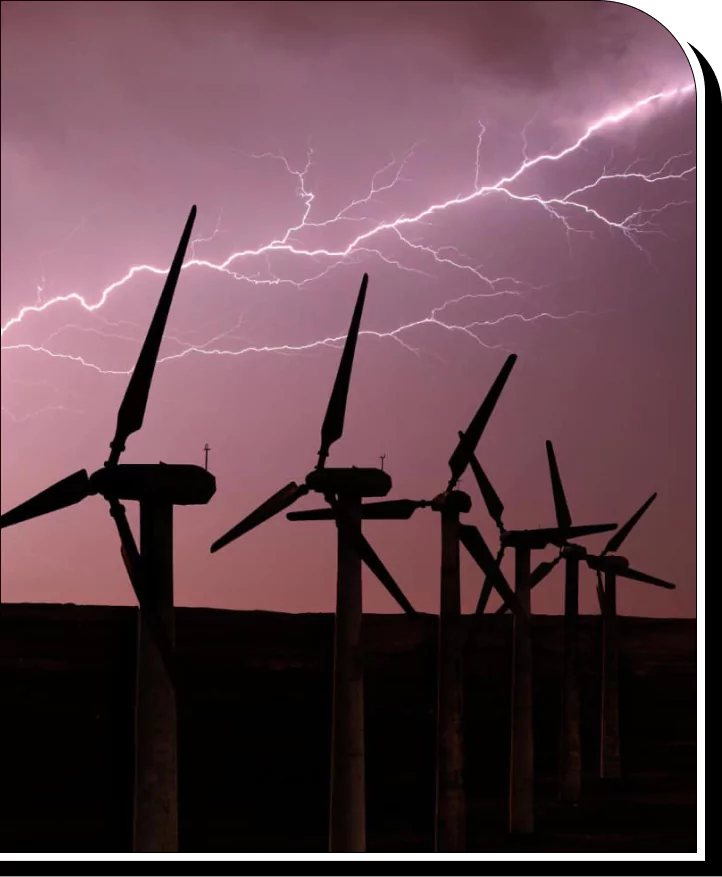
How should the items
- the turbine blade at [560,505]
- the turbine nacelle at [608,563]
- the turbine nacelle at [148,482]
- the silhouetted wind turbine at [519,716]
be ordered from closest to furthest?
the turbine nacelle at [148,482]
the silhouetted wind turbine at [519,716]
the turbine blade at [560,505]
the turbine nacelle at [608,563]

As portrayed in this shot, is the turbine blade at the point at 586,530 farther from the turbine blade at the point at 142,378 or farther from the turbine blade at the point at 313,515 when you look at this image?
the turbine blade at the point at 142,378

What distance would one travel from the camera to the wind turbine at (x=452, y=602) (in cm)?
2864

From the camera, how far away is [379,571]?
971 inches

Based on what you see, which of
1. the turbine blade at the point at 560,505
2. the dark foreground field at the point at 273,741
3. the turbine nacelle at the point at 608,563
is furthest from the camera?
the turbine nacelle at the point at 608,563

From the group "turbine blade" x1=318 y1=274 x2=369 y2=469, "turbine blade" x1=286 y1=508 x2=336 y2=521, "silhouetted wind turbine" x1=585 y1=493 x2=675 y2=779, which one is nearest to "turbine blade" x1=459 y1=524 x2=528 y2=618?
"turbine blade" x1=286 y1=508 x2=336 y2=521

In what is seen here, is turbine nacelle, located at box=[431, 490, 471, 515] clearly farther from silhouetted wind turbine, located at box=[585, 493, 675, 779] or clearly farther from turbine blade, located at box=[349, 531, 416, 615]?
silhouetted wind turbine, located at box=[585, 493, 675, 779]

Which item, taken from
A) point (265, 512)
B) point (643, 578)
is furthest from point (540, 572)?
point (265, 512)

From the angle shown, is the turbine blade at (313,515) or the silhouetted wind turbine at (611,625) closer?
the turbine blade at (313,515)

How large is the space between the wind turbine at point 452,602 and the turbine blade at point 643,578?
1924 cm

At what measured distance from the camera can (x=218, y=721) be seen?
131ft

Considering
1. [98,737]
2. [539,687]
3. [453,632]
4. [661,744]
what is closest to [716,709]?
[453,632]

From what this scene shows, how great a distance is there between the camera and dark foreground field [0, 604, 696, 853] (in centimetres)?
3394

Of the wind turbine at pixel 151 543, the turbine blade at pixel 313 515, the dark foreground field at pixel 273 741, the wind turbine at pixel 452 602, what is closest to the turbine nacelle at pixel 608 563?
the dark foreground field at pixel 273 741

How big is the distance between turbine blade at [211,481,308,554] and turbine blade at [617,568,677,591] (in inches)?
1039
